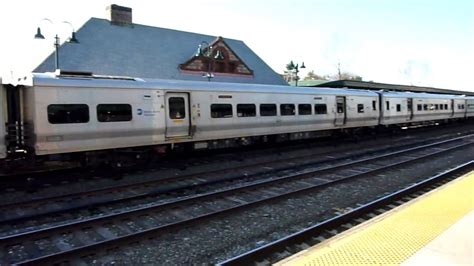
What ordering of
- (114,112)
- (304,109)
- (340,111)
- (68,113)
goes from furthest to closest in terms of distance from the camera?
(340,111) < (304,109) < (114,112) < (68,113)

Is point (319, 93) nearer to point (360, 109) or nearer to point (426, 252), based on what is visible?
point (360, 109)

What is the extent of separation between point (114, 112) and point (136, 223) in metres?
4.74

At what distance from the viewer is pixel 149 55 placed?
33.2 metres

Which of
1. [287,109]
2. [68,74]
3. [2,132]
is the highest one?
[68,74]

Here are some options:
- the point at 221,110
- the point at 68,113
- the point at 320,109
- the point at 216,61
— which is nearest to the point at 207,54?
the point at 216,61

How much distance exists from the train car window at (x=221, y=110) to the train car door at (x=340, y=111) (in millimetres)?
7855

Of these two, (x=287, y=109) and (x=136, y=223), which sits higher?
(x=287, y=109)

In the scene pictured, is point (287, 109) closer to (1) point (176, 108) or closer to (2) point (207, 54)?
(1) point (176, 108)

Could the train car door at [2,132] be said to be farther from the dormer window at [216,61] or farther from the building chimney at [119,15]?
the building chimney at [119,15]

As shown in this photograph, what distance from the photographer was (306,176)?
1225 cm

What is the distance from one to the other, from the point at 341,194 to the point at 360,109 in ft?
44.5

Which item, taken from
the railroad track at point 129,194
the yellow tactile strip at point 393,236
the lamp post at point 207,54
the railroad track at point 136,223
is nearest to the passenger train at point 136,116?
the railroad track at point 129,194

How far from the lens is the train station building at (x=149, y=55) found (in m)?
28.8

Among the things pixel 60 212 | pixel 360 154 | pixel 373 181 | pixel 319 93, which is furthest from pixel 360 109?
pixel 60 212
